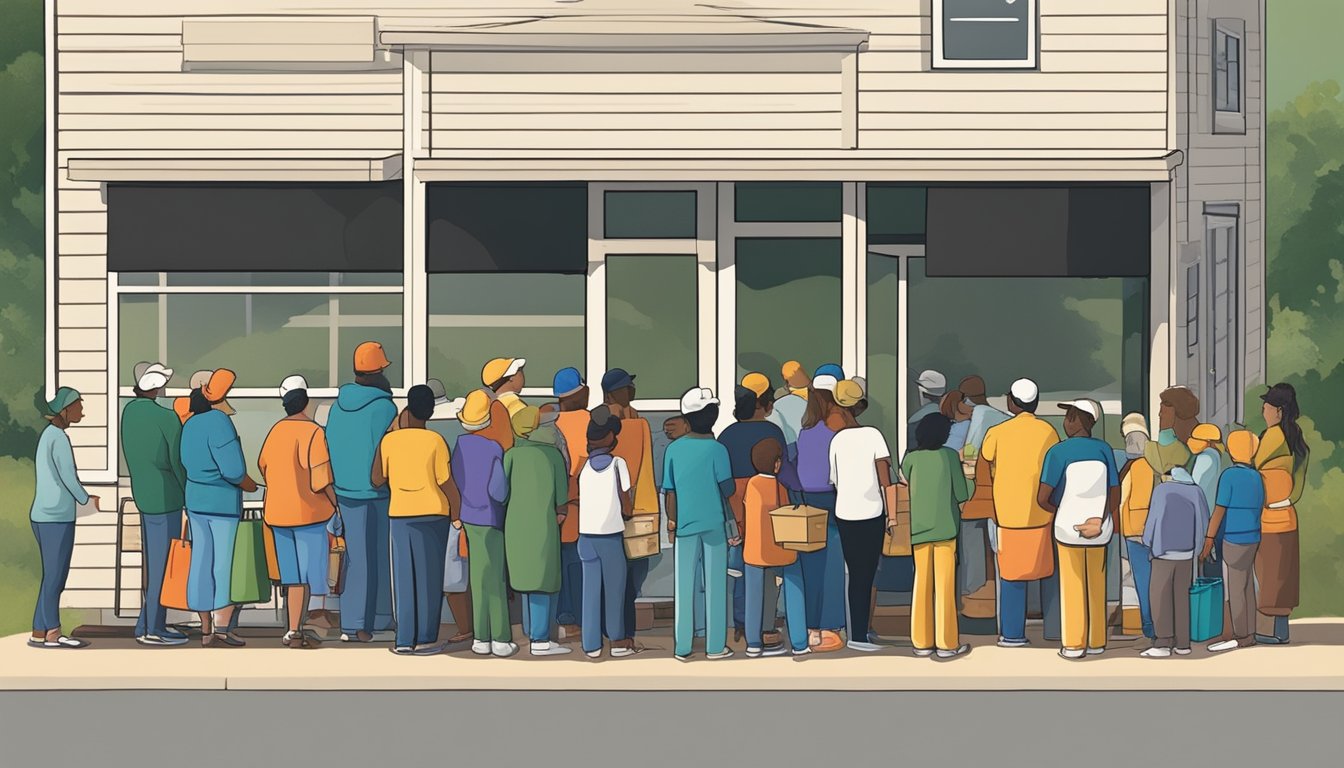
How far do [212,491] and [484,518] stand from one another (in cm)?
200

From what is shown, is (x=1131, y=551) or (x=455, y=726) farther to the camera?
(x=1131, y=551)

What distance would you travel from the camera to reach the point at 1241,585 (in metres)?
17.8

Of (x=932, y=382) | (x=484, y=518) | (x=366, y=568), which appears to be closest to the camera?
(x=484, y=518)

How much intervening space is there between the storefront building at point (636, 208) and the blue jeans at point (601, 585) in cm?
269

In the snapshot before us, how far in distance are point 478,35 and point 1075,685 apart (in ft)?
23.3

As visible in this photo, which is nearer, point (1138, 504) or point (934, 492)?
point (934, 492)

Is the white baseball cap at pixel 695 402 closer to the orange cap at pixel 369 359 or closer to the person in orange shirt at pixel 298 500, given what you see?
the orange cap at pixel 369 359

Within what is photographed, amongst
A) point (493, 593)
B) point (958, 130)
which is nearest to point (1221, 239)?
point (958, 130)

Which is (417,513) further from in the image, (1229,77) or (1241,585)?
(1229,77)

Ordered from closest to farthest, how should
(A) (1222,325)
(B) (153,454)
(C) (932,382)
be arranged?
(B) (153,454) < (C) (932,382) < (A) (1222,325)

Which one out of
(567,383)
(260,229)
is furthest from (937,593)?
(260,229)

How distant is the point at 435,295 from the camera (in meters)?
20.1

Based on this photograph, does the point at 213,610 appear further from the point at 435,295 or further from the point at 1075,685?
the point at 1075,685

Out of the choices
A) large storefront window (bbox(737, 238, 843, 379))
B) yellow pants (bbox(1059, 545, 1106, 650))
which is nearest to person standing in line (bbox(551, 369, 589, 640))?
large storefront window (bbox(737, 238, 843, 379))
